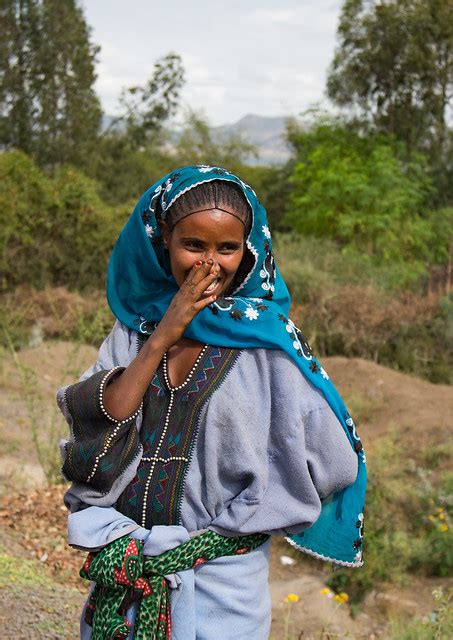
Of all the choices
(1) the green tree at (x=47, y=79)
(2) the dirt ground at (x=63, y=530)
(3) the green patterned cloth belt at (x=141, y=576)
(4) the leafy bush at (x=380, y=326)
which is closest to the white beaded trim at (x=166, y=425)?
(3) the green patterned cloth belt at (x=141, y=576)

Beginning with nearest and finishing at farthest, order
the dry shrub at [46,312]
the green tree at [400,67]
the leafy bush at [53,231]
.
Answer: the dry shrub at [46,312]
the leafy bush at [53,231]
the green tree at [400,67]

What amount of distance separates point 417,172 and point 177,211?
19.2m

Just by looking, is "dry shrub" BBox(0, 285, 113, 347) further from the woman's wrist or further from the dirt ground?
the woman's wrist

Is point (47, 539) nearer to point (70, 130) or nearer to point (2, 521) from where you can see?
point (2, 521)

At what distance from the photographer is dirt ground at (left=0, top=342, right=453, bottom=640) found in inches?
139

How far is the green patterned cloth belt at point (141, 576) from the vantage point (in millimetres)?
1946

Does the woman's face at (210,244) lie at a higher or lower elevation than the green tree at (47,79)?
higher

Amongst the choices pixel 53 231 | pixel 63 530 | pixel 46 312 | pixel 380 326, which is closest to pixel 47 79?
pixel 53 231

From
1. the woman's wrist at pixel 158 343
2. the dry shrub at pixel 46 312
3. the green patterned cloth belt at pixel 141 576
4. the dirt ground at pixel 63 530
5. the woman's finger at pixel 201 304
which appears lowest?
the dry shrub at pixel 46 312

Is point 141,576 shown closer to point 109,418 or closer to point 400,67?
point 109,418

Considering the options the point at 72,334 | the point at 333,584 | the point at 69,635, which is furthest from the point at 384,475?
the point at 72,334

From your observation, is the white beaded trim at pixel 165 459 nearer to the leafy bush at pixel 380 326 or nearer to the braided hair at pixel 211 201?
the braided hair at pixel 211 201

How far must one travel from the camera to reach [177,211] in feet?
6.51

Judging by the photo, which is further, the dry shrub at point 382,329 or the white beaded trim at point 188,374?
the dry shrub at point 382,329
